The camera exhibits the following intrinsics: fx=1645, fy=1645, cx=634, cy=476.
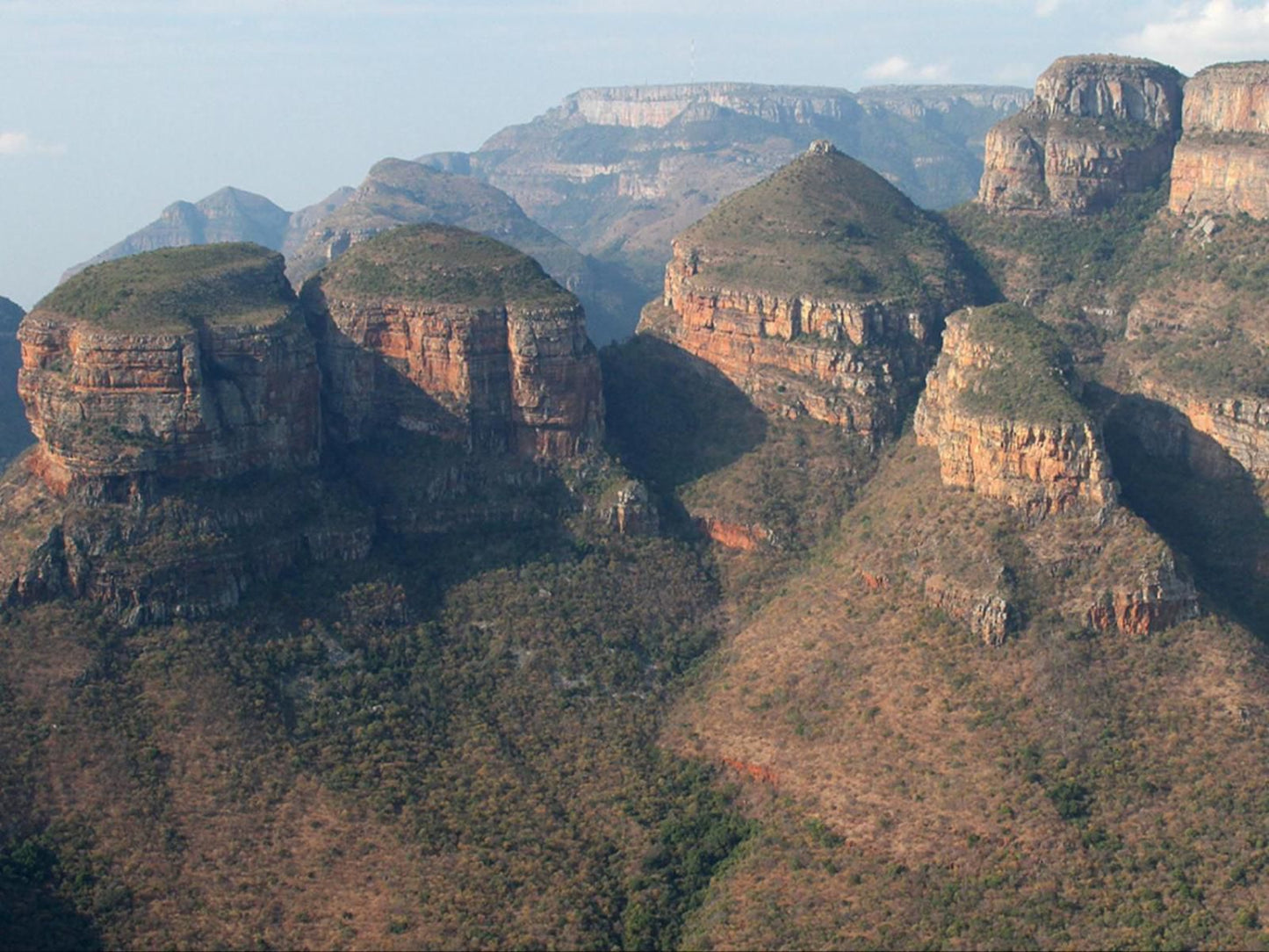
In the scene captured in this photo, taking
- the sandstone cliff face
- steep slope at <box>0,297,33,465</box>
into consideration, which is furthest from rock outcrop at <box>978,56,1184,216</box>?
steep slope at <box>0,297,33,465</box>

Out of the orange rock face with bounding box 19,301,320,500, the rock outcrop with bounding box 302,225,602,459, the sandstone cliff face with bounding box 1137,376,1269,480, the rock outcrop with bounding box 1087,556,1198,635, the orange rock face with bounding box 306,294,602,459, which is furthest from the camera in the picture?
the rock outcrop with bounding box 302,225,602,459

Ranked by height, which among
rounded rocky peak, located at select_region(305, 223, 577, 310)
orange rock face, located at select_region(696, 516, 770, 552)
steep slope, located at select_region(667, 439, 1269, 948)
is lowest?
steep slope, located at select_region(667, 439, 1269, 948)

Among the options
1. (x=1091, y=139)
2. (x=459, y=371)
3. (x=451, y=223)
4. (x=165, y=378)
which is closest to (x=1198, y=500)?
(x=459, y=371)

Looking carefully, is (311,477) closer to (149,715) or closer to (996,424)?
(149,715)

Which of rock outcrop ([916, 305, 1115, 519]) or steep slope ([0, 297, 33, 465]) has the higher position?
rock outcrop ([916, 305, 1115, 519])

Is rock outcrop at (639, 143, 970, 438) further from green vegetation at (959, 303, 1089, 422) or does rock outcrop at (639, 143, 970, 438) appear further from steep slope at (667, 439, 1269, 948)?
steep slope at (667, 439, 1269, 948)

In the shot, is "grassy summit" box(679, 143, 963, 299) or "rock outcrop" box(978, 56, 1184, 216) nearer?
"grassy summit" box(679, 143, 963, 299)

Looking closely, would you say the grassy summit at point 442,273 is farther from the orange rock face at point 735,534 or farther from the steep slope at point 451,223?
the steep slope at point 451,223

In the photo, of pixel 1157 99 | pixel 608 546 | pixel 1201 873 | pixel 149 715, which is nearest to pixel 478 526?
pixel 608 546
